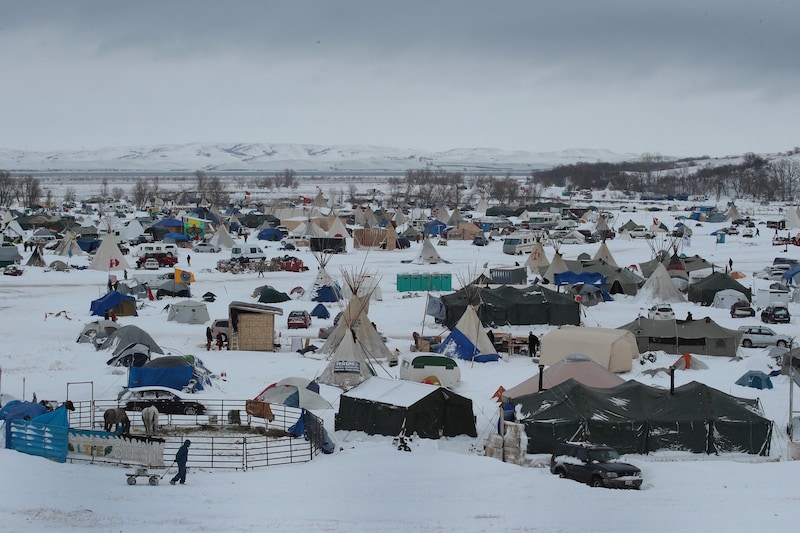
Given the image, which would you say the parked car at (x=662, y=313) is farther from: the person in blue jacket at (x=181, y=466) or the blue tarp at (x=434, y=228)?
the blue tarp at (x=434, y=228)

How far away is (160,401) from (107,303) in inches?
534

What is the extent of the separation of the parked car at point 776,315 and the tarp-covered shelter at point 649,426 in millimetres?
13196

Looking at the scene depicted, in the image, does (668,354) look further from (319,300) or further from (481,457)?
(319,300)

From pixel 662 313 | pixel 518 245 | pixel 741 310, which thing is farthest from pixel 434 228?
pixel 662 313

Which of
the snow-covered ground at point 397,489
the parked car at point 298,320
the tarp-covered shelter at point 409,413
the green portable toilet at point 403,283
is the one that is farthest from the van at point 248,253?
the tarp-covered shelter at point 409,413

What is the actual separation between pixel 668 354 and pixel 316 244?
2876cm

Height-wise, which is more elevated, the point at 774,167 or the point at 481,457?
the point at 774,167

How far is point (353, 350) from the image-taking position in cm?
2078

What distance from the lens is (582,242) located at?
56375 mm

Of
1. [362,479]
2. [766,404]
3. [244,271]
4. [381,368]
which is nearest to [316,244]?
[244,271]

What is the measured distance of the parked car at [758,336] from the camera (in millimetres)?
24188

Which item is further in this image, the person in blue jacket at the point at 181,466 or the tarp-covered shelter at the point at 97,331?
the tarp-covered shelter at the point at 97,331

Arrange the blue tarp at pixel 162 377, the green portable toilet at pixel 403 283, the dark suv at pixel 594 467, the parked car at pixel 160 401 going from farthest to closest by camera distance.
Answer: the green portable toilet at pixel 403 283, the blue tarp at pixel 162 377, the parked car at pixel 160 401, the dark suv at pixel 594 467

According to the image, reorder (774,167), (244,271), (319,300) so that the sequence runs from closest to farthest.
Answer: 1. (319,300)
2. (244,271)
3. (774,167)
